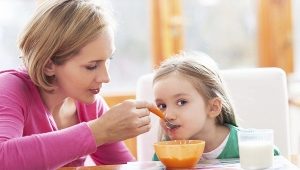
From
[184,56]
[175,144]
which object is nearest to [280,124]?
[184,56]

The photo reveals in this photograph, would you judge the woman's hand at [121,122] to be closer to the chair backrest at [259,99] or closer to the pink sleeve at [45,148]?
the pink sleeve at [45,148]

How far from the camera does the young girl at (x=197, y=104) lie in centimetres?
175

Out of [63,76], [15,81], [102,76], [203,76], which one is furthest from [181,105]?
[15,81]

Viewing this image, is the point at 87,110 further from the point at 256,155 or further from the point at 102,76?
the point at 256,155

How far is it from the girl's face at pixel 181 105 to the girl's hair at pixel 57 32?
0.25 metres

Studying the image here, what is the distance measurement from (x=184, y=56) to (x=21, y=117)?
1.84 feet

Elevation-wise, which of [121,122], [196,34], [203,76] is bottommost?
[121,122]

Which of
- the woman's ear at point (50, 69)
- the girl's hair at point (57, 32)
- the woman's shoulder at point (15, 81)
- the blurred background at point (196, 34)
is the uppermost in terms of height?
the blurred background at point (196, 34)

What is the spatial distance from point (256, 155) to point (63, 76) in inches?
25.0

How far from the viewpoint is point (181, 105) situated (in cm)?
175

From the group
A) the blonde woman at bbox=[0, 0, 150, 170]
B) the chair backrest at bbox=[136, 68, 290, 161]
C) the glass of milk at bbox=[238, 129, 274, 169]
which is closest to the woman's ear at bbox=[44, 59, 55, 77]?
the blonde woman at bbox=[0, 0, 150, 170]

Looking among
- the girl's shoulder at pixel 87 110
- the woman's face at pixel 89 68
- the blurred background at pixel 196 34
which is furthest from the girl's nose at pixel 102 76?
the blurred background at pixel 196 34

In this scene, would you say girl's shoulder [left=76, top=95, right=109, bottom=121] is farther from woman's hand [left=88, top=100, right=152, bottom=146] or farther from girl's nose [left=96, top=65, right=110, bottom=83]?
woman's hand [left=88, top=100, right=152, bottom=146]

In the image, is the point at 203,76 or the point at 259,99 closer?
the point at 203,76
